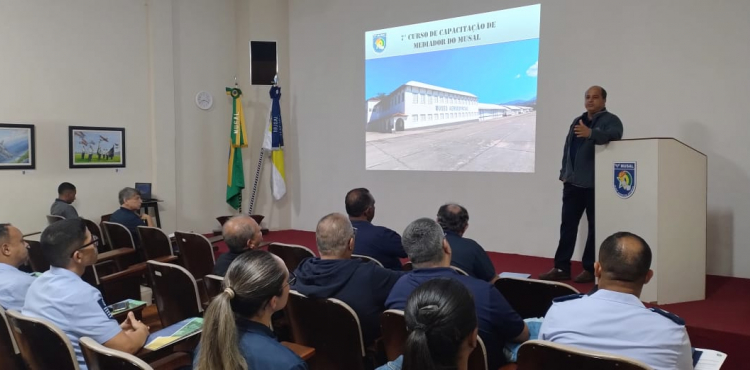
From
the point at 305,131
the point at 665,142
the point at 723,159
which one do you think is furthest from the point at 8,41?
the point at 723,159

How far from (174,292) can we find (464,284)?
1781 mm

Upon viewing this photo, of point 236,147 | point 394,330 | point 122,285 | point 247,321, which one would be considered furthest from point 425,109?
point 247,321

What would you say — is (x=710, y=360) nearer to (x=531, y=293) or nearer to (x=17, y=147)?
(x=531, y=293)

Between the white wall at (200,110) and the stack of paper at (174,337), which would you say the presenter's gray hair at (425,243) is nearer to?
the stack of paper at (174,337)

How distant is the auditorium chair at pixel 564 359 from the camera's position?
1.38m

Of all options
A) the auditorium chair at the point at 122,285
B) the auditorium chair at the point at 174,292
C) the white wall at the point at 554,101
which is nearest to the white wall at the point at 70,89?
the white wall at the point at 554,101

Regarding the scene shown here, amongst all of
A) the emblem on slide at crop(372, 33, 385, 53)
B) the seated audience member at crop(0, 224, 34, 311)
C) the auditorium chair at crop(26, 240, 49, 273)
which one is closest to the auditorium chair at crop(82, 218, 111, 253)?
the auditorium chair at crop(26, 240, 49, 273)

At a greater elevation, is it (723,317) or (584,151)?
(584,151)

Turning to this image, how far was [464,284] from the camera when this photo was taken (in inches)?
68.9

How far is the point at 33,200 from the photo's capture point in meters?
5.43

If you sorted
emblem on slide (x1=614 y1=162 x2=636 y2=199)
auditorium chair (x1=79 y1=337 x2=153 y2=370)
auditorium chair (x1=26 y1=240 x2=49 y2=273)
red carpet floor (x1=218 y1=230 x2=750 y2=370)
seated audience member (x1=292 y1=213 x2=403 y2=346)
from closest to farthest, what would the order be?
auditorium chair (x1=79 y1=337 x2=153 y2=370) < seated audience member (x1=292 y1=213 x2=403 y2=346) < red carpet floor (x1=218 y1=230 x2=750 y2=370) < emblem on slide (x1=614 y1=162 x2=636 y2=199) < auditorium chair (x1=26 y1=240 x2=49 y2=273)

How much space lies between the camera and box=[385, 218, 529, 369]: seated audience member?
186 centimetres

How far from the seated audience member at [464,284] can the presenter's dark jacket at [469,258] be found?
54 centimetres

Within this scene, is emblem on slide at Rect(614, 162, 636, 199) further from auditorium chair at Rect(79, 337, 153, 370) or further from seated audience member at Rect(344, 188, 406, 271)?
auditorium chair at Rect(79, 337, 153, 370)
